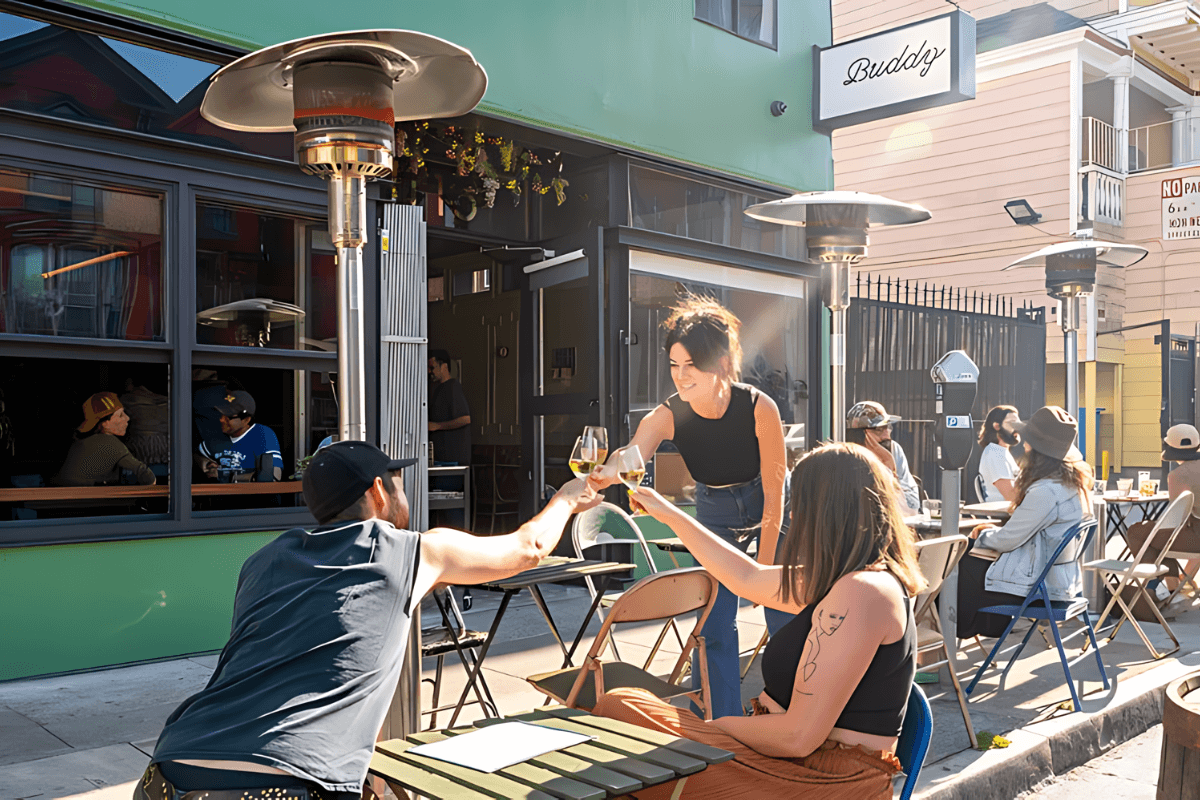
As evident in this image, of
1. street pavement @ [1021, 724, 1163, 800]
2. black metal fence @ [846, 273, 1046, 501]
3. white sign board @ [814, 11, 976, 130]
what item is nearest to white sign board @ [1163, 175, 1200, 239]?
black metal fence @ [846, 273, 1046, 501]

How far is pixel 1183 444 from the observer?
780 cm

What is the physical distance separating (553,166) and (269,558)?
20.9ft

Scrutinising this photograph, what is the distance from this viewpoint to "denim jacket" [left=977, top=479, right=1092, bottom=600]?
5.18 m

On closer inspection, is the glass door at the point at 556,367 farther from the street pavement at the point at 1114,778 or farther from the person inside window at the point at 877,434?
the street pavement at the point at 1114,778

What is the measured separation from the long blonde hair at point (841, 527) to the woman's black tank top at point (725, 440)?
1.40 meters

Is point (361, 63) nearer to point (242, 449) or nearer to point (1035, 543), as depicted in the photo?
point (242, 449)

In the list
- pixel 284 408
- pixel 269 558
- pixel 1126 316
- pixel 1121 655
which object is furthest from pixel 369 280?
pixel 1126 316

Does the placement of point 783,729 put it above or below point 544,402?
below

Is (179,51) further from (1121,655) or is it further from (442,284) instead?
(1121,655)

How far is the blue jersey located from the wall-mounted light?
13.2m

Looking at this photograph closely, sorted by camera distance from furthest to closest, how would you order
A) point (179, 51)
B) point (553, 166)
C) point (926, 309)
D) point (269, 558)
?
point (926, 309)
point (553, 166)
point (179, 51)
point (269, 558)

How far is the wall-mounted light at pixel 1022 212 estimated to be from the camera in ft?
52.3

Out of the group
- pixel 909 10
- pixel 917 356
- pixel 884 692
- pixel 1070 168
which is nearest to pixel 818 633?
pixel 884 692

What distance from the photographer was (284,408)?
639 cm
